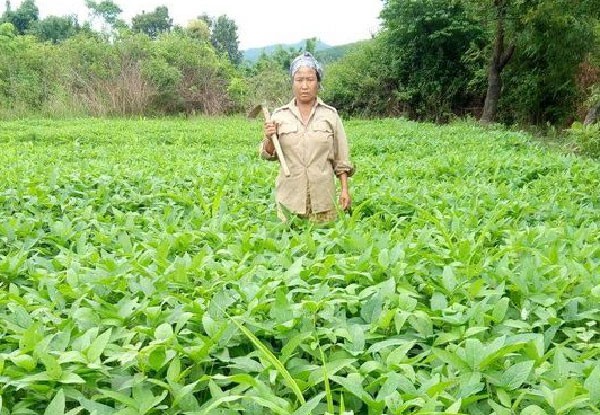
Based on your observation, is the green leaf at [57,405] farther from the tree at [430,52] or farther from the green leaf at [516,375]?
the tree at [430,52]

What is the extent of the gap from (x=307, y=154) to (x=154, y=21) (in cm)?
5346

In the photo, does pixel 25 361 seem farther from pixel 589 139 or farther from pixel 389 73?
pixel 389 73

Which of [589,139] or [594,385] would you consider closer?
[594,385]

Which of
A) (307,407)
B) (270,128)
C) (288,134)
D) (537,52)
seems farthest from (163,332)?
(537,52)

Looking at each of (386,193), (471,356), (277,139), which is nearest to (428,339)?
(471,356)

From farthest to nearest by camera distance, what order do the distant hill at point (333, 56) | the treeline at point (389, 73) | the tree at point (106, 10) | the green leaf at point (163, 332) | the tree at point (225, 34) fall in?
the tree at point (225, 34), the tree at point (106, 10), the distant hill at point (333, 56), the treeline at point (389, 73), the green leaf at point (163, 332)

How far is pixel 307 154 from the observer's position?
4.11 metres

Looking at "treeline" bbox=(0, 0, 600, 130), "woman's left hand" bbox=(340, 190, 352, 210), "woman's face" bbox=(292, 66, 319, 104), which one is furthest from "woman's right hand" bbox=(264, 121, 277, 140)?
"treeline" bbox=(0, 0, 600, 130)

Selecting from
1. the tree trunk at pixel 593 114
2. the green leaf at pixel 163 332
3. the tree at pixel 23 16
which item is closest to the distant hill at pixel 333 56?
the tree trunk at pixel 593 114

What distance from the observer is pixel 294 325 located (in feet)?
6.37

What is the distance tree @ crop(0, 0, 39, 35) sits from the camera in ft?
144

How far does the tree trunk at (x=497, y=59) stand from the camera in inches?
653

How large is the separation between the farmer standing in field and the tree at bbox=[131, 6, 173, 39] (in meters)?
51.7

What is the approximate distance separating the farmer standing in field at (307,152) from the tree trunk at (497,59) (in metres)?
14.0
